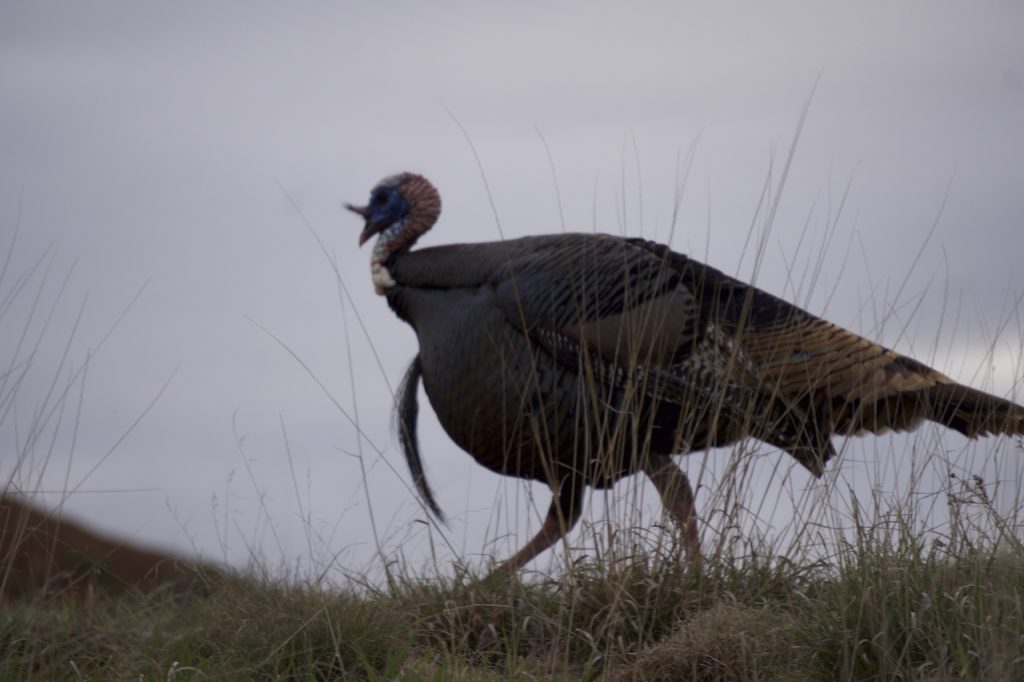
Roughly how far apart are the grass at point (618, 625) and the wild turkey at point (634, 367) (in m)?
0.79

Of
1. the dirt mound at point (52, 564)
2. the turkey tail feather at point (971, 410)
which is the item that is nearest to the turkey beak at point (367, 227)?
the dirt mound at point (52, 564)

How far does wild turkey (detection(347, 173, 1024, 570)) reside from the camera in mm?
4863

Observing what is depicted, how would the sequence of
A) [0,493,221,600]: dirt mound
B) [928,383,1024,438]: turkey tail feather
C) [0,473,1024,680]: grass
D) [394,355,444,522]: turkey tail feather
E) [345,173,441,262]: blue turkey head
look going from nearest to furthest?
[0,473,1024,680]: grass < [0,493,221,600]: dirt mound < [928,383,1024,438]: turkey tail feather < [394,355,444,522]: turkey tail feather < [345,173,441,262]: blue turkey head

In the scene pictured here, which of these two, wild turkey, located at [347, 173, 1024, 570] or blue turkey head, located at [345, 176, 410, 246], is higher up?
blue turkey head, located at [345, 176, 410, 246]

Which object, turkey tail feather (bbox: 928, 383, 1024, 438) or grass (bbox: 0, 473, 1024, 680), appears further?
turkey tail feather (bbox: 928, 383, 1024, 438)

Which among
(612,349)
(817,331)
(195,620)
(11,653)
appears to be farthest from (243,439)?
(817,331)

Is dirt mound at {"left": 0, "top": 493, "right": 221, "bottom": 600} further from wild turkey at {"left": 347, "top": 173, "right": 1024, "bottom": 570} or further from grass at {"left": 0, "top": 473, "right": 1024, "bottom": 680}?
wild turkey at {"left": 347, "top": 173, "right": 1024, "bottom": 570}

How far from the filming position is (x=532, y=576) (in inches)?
166

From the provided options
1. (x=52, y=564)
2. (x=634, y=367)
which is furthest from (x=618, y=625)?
(x=52, y=564)

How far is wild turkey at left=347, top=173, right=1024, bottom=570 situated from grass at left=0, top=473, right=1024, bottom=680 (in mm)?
791

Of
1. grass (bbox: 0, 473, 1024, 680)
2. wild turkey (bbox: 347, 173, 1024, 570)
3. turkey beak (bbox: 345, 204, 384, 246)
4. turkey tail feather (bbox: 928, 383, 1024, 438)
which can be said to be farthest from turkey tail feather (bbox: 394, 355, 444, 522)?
turkey tail feather (bbox: 928, 383, 1024, 438)

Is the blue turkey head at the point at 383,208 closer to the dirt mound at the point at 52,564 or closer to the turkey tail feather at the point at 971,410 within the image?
the dirt mound at the point at 52,564

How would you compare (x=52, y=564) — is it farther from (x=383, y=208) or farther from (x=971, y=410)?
(x=971, y=410)

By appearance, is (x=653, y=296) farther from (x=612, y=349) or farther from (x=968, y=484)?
(x=968, y=484)
